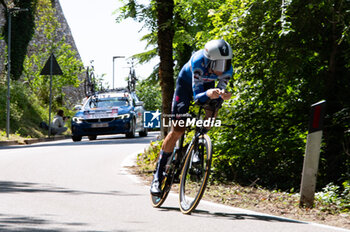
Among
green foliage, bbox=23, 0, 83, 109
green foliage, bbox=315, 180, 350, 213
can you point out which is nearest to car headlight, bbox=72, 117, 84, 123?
green foliage, bbox=23, 0, 83, 109

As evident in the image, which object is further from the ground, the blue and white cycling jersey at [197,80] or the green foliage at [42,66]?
the green foliage at [42,66]

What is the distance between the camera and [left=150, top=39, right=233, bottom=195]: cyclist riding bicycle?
237 inches

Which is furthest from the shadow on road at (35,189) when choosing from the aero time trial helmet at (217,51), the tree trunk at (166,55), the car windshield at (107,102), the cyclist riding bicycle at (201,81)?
the car windshield at (107,102)

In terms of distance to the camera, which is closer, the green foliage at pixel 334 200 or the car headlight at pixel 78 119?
the green foliage at pixel 334 200

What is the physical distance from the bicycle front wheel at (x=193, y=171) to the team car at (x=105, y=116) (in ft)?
53.9

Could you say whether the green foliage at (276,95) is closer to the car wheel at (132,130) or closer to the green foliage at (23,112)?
the car wheel at (132,130)

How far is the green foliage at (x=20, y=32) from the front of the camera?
1356 inches

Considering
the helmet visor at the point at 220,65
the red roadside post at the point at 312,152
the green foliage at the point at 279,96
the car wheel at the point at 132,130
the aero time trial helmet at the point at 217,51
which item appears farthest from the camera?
the car wheel at the point at 132,130

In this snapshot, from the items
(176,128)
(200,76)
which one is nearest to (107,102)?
(176,128)

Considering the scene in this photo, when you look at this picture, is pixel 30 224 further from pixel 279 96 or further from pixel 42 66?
pixel 42 66

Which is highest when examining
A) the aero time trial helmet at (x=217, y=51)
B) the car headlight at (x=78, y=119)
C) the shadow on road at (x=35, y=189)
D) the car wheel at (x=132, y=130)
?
the aero time trial helmet at (x=217, y=51)

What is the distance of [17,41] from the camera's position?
34.6m

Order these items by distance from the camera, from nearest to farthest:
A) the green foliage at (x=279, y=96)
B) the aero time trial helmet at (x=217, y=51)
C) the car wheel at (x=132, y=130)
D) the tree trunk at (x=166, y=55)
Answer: the aero time trial helmet at (x=217, y=51) < the green foliage at (x=279, y=96) < the tree trunk at (x=166, y=55) < the car wheel at (x=132, y=130)

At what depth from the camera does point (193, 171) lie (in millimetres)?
6441
